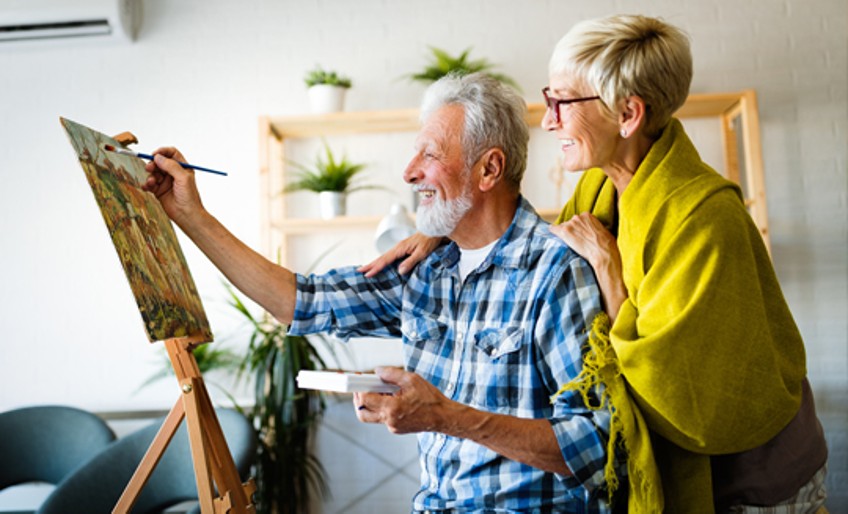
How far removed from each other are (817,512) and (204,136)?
292 centimetres

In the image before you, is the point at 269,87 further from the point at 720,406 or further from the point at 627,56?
the point at 720,406

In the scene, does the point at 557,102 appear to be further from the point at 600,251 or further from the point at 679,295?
the point at 679,295

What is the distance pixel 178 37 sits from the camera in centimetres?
359

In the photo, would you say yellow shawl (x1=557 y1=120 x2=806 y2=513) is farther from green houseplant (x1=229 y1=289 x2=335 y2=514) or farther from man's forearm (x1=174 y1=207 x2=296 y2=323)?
green houseplant (x1=229 y1=289 x2=335 y2=514)

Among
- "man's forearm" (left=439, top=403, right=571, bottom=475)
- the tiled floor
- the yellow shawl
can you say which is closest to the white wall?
the tiled floor

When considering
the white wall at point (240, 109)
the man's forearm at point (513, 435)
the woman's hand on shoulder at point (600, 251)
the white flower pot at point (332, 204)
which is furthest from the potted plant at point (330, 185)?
the man's forearm at point (513, 435)

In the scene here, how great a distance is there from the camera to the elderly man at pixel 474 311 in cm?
132

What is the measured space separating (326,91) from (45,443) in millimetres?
1826

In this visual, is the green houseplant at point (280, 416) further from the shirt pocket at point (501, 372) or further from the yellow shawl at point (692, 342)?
the yellow shawl at point (692, 342)

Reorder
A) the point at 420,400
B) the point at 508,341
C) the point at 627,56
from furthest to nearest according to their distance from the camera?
the point at 508,341, the point at 627,56, the point at 420,400

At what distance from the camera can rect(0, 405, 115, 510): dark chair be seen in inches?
118

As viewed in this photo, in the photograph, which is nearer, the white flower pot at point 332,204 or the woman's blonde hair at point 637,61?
the woman's blonde hair at point 637,61

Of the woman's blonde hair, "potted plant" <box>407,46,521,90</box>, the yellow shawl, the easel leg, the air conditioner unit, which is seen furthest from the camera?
the air conditioner unit

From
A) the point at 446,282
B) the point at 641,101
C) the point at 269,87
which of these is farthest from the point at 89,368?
the point at 641,101
